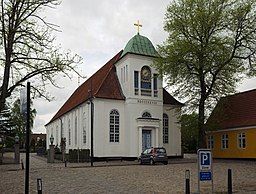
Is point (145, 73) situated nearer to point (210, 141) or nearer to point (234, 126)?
point (234, 126)

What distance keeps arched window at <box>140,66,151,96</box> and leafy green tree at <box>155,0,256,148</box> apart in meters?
4.15

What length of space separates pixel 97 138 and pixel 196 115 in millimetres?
10318

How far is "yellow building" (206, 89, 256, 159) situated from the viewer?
3659 centimetres

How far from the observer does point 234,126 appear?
3853cm

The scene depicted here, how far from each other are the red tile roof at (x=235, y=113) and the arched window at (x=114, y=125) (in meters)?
9.42

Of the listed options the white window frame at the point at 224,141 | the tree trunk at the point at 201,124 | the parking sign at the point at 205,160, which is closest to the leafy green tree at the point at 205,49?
the tree trunk at the point at 201,124

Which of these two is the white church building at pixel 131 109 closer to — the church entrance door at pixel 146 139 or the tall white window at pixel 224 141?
the church entrance door at pixel 146 139

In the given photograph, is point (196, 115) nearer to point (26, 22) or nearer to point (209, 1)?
point (209, 1)

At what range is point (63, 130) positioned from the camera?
2311 inches

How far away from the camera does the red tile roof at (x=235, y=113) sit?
1489 inches

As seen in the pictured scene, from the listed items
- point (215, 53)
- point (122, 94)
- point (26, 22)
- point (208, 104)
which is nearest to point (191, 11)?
point (215, 53)

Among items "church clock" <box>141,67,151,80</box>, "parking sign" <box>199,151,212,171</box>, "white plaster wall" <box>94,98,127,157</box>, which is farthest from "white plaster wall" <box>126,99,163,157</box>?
"parking sign" <box>199,151,212,171</box>

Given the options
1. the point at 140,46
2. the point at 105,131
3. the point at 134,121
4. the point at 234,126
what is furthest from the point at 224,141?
the point at 140,46

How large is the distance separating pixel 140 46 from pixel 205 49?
9.43 m
